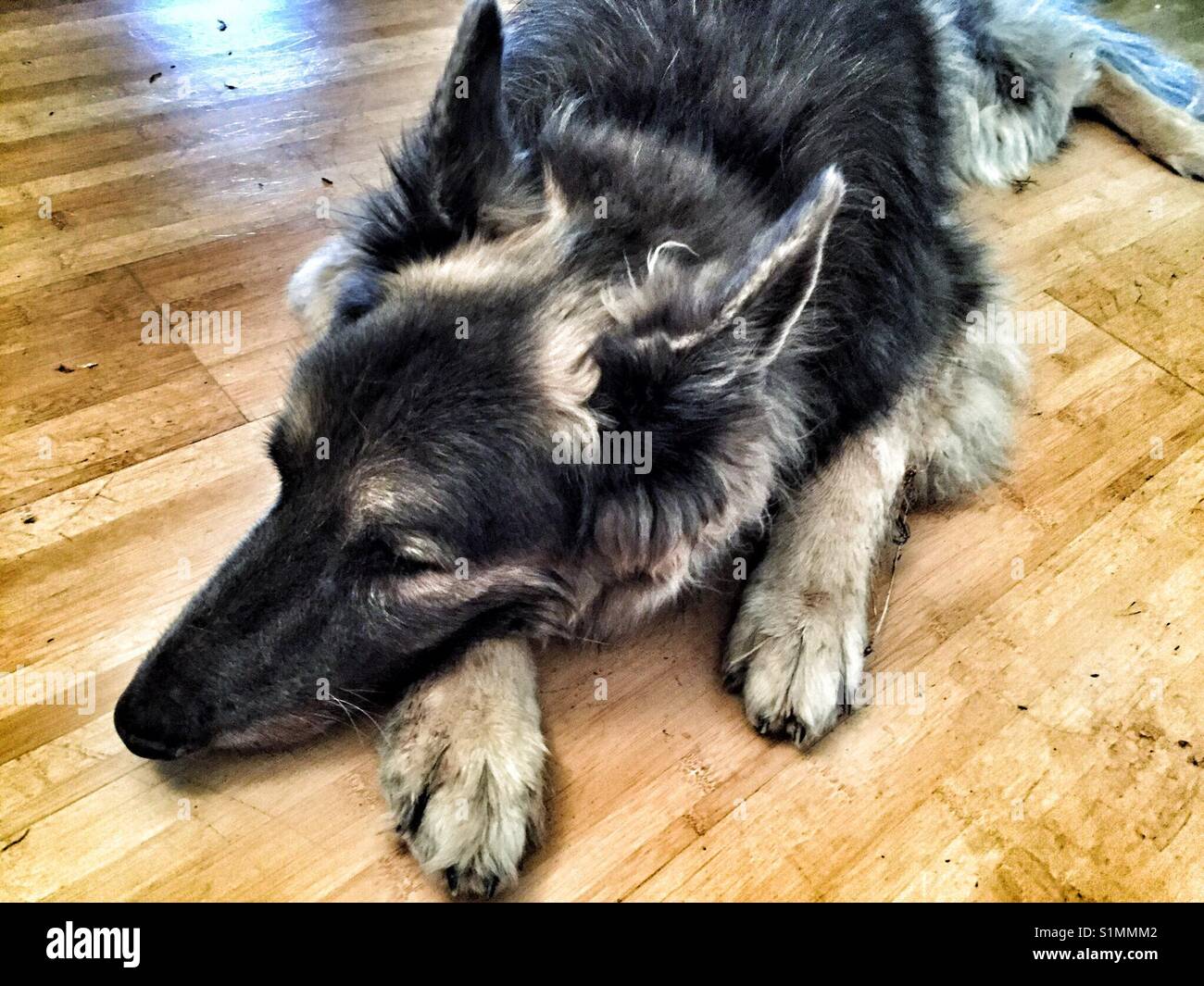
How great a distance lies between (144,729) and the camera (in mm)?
1447

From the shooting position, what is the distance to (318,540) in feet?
4.79

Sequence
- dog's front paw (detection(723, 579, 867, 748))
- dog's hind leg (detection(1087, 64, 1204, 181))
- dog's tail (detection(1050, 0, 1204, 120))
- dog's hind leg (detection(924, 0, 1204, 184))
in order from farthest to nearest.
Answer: dog's tail (detection(1050, 0, 1204, 120))
dog's hind leg (detection(1087, 64, 1204, 181))
dog's hind leg (detection(924, 0, 1204, 184))
dog's front paw (detection(723, 579, 867, 748))

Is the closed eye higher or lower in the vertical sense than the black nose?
higher

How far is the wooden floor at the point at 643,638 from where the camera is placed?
5.15 ft

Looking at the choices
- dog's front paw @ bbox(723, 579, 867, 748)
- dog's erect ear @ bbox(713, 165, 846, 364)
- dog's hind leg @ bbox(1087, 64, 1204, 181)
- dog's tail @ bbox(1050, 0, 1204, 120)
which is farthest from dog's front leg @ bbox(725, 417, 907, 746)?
dog's tail @ bbox(1050, 0, 1204, 120)

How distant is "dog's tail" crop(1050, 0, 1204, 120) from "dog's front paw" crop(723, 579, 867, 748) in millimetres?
3056

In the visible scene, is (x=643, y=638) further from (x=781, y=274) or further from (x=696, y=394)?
(x=781, y=274)

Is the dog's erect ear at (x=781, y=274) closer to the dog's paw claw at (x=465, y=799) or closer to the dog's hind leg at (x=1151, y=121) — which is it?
the dog's paw claw at (x=465, y=799)

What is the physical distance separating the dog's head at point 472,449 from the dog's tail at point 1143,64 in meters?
2.99

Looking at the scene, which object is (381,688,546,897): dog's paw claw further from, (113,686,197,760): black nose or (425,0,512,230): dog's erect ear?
(425,0,512,230): dog's erect ear

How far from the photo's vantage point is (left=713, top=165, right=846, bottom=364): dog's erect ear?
1.25m

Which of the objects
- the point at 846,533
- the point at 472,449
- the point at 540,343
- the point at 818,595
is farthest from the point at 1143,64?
the point at 472,449

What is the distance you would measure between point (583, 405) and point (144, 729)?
35.3 inches
